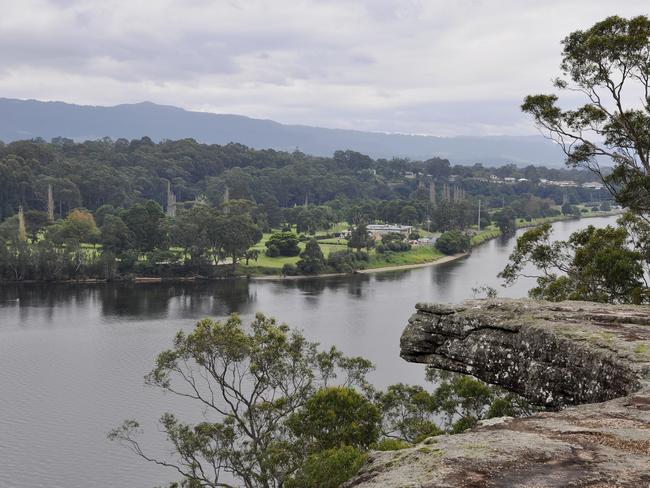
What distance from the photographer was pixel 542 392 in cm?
943

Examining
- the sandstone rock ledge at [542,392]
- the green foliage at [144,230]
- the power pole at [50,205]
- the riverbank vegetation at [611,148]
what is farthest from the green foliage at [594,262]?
the power pole at [50,205]

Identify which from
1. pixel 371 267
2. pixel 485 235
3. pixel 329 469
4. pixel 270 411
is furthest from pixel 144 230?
pixel 329 469

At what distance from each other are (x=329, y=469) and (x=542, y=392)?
16.5ft

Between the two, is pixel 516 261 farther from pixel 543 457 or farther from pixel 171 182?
pixel 171 182

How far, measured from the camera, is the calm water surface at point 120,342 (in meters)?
24.9

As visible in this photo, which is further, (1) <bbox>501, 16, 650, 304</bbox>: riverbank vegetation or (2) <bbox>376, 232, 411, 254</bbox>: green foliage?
(2) <bbox>376, 232, 411, 254</bbox>: green foliage

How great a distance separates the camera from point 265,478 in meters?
16.0

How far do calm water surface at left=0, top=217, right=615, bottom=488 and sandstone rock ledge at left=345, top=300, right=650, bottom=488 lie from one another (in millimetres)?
15710

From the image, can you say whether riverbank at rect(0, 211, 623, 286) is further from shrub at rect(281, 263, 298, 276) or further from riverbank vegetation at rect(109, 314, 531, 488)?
riverbank vegetation at rect(109, 314, 531, 488)

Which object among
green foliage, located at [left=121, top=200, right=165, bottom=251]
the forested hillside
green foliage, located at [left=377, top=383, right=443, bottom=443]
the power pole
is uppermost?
the forested hillside

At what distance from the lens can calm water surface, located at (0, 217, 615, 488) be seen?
24938 millimetres

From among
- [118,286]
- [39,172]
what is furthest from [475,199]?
[118,286]

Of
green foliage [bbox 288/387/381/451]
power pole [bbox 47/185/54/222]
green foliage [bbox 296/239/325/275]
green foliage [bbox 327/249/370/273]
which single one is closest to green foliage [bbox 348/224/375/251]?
green foliage [bbox 327/249/370/273]

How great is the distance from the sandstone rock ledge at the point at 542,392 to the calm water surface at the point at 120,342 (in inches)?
618
